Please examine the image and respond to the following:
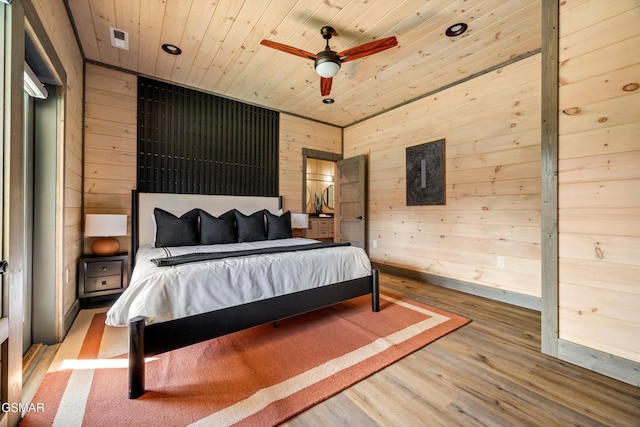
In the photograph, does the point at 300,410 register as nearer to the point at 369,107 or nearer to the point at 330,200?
the point at 369,107

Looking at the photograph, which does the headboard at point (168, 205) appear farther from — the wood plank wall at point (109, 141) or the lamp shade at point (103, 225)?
the lamp shade at point (103, 225)

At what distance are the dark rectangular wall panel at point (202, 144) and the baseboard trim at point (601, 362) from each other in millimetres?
3890

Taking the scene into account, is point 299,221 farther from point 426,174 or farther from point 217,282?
point 217,282

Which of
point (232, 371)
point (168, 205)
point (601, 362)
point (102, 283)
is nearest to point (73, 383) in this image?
point (232, 371)

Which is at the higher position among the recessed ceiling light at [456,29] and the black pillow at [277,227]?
the recessed ceiling light at [456,29]

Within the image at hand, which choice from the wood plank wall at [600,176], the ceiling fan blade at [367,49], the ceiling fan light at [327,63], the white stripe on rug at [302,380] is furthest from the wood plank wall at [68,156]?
the wood plank wall at [600,176]

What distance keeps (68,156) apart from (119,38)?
131 cm

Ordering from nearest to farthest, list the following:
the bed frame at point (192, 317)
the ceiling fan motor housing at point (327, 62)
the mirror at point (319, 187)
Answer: the bed frame at point (192, 317) < the ceiling fan motor housing at point (327, 62) < the mirror at point (319, 187)

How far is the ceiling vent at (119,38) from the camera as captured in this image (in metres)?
2.59

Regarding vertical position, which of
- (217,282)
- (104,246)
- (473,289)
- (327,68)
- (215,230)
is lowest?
(473,289)

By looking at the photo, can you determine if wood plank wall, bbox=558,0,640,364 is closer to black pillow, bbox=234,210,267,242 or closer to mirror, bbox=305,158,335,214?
black pillow, bbox=234,210,267,242

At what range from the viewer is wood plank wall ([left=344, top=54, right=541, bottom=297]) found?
9.66ft

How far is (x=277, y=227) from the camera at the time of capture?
145 inches

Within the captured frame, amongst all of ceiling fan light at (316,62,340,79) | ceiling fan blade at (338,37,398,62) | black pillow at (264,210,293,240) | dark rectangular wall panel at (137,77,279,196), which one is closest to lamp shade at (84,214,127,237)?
dark rectangular wall panel at (137,77,279,196)
